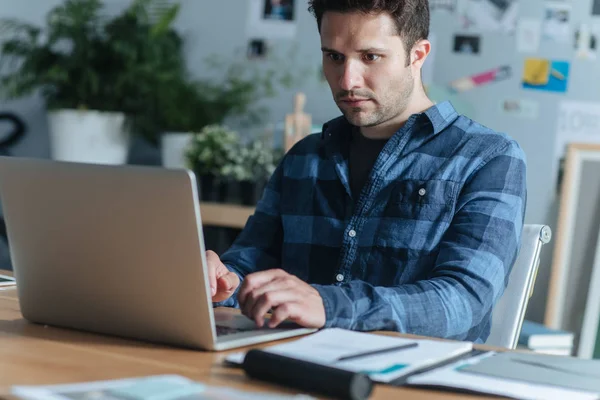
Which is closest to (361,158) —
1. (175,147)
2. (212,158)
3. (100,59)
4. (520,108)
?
(520,108)

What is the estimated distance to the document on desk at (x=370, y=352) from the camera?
3.16 feet

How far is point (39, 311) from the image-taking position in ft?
4.01

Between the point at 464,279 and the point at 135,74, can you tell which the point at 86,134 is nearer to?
the point at 135,74

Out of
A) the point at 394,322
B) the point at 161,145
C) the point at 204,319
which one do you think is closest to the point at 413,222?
the point at 394,322

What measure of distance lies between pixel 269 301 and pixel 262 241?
0.67 m

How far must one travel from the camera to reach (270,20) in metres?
3.35

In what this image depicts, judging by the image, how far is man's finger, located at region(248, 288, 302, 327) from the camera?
3.67ft

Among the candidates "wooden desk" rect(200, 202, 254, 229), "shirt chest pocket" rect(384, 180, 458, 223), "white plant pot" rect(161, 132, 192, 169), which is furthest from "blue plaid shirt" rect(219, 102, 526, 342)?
"white plant pot" rect(161, 132, 192, 169)

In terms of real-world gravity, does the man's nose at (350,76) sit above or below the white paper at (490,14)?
below

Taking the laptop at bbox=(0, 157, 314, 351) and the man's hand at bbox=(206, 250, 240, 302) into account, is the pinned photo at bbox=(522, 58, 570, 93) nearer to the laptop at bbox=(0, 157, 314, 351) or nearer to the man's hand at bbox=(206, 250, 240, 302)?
the man's hand at bbox=(206, 250, 240, 302)

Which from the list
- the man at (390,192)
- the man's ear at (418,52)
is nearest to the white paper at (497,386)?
the man at (390,192)

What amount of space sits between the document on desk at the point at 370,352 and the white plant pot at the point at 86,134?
92.6 inches

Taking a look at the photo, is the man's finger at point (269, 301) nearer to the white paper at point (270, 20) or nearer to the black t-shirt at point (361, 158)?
the black t-shirt at point (361, 158)

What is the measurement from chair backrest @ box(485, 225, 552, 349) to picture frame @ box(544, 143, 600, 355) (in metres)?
1.32
